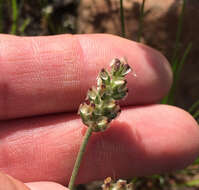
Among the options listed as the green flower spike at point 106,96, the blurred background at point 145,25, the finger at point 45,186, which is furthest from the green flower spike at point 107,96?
the blurred background at point 145,25

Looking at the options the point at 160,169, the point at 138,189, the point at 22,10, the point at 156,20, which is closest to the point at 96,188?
the point at 138,189

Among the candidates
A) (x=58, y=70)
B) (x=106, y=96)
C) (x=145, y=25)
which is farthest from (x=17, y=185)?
(x=145, y=25)

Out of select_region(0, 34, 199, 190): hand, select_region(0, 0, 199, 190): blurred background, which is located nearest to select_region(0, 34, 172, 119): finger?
select_region(0, 34, 199, 190): hand

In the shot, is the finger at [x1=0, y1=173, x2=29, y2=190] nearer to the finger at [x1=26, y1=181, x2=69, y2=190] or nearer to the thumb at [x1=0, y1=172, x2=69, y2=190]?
the thumb at [x1=0, y1=172, x2=69, y2=190]

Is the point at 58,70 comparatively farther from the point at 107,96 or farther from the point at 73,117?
the point at 107,96

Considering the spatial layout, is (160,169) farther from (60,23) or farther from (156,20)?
(60,23)

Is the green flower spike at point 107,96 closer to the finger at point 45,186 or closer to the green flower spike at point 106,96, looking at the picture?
the green flower spike at point 106,96
